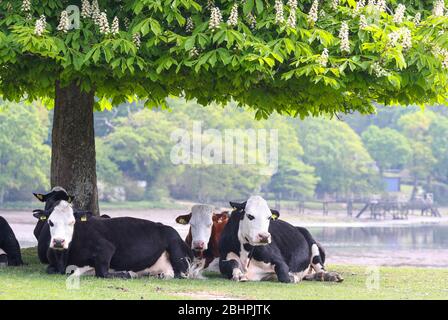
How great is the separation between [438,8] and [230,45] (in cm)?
287

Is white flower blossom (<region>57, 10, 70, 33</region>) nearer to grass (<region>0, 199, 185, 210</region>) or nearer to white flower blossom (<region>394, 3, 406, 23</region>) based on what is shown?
white flower blossom (<region>394, 3, 406, 23</region>)

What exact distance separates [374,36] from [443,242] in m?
48.9

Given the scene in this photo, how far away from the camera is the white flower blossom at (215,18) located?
13445 millimetres

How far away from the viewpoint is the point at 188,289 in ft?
41.2

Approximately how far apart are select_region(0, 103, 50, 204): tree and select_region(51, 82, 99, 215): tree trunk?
39.6 m

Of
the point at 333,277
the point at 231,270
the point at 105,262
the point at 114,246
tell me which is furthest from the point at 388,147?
the point at 105,262

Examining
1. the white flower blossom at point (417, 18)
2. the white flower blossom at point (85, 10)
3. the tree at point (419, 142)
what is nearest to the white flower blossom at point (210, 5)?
the white flower blossom at point (85, 10)

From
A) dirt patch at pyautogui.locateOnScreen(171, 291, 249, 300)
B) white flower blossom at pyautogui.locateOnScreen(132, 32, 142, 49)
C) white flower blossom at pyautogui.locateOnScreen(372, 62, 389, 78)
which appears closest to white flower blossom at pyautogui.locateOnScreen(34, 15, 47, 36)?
white flower blossom at pyautogui.locateOnScreen(132, 32, 142, 49)

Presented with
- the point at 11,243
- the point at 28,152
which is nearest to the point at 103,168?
the point at 28,152

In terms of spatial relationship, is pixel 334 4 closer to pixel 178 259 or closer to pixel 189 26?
pixel 189 26

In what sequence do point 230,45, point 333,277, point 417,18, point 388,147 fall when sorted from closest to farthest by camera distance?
point 230,45 < point 417,18 < point 333,277 < point 388,147

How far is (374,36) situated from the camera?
13.7 metres

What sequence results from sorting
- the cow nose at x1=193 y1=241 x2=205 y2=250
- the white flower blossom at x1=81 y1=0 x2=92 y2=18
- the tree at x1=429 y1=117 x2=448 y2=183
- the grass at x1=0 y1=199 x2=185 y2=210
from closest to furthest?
1. the white flower blossom at x1=81 y1=0 x2=92 y2=18
2. the cow nose at x1=193 y1=241 x2=205 y2=250
3. the grass at x1=0 y1=199 x2=185 y2=210
4. the tree at x1=429 y1=117 x2=448 y2=183

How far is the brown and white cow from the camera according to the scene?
1452cm
